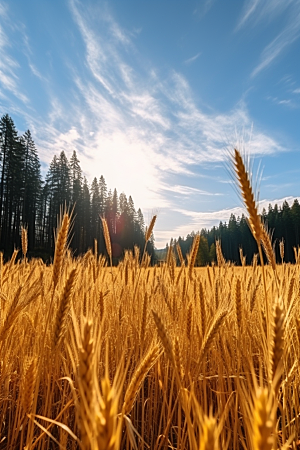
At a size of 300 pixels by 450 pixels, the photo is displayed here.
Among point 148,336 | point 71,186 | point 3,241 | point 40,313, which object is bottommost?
point 148,336

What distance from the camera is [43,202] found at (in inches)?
1738

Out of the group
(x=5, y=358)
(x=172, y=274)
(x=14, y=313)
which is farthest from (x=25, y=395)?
(x=172, y=274)

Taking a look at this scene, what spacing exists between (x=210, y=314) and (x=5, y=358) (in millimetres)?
1334

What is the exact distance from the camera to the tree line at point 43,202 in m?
33.3

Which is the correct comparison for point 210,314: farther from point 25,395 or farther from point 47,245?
point 47,245

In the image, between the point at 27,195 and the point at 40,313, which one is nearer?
the point at 40,313

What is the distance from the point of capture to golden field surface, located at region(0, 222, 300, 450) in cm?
56

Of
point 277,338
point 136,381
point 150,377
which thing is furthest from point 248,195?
point 150,377

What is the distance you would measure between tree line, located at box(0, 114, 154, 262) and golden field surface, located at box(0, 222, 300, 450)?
22.4 meters

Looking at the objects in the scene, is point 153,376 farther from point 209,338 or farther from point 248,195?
point 248,195

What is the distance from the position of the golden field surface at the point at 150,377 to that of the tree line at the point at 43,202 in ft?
73.6

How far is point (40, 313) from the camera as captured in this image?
6.81 feet

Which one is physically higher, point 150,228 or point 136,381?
point 150,228

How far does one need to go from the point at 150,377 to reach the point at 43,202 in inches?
1819
